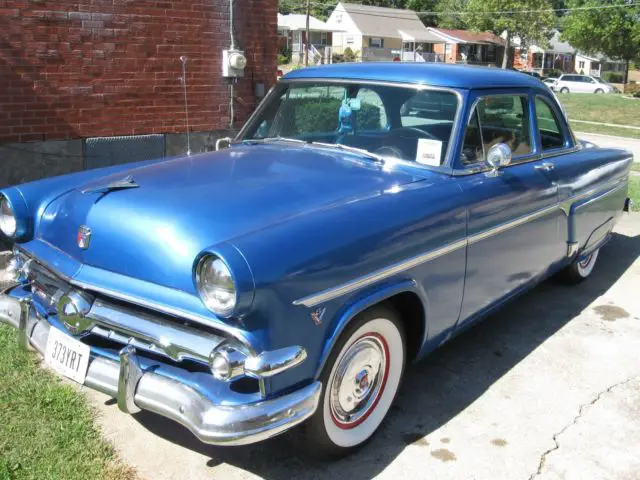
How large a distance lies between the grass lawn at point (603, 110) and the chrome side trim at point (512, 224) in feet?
56.9

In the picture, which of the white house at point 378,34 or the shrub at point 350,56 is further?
the white house at point 378,34

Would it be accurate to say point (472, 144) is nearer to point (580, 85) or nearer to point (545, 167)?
point (545, 167)

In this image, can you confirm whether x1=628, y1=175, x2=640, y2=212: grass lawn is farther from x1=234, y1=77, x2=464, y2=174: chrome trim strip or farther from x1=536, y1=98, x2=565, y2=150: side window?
x1=234, y1=77, x2=464, y2=174: chrome trim strip

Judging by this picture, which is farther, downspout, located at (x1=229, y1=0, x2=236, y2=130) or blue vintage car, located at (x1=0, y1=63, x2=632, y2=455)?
downspout, located at (x1=229, y1=0, x2=236, y2=130)

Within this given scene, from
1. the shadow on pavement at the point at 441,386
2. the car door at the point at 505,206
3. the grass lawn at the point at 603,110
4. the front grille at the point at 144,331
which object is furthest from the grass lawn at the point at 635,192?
the grass lawn at the point at 603,110

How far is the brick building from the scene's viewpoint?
571 cm

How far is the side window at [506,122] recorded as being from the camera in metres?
3.82

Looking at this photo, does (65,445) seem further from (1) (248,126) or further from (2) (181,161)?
(1) (248,126)

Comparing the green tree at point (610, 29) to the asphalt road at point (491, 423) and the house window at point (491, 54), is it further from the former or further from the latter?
the asphalt road at point (491, 423)

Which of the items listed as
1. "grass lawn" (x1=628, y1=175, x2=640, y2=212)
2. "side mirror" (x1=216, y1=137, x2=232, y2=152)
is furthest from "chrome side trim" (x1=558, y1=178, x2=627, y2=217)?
"grass lawn" (x1=628, y1=175, x2=640, y2=212)

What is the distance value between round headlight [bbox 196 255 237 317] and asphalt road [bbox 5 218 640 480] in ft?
2.98

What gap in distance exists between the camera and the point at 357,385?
2945 millimetres

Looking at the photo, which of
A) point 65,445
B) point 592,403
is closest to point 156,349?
point 65,445

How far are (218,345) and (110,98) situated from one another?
14.7 ft
